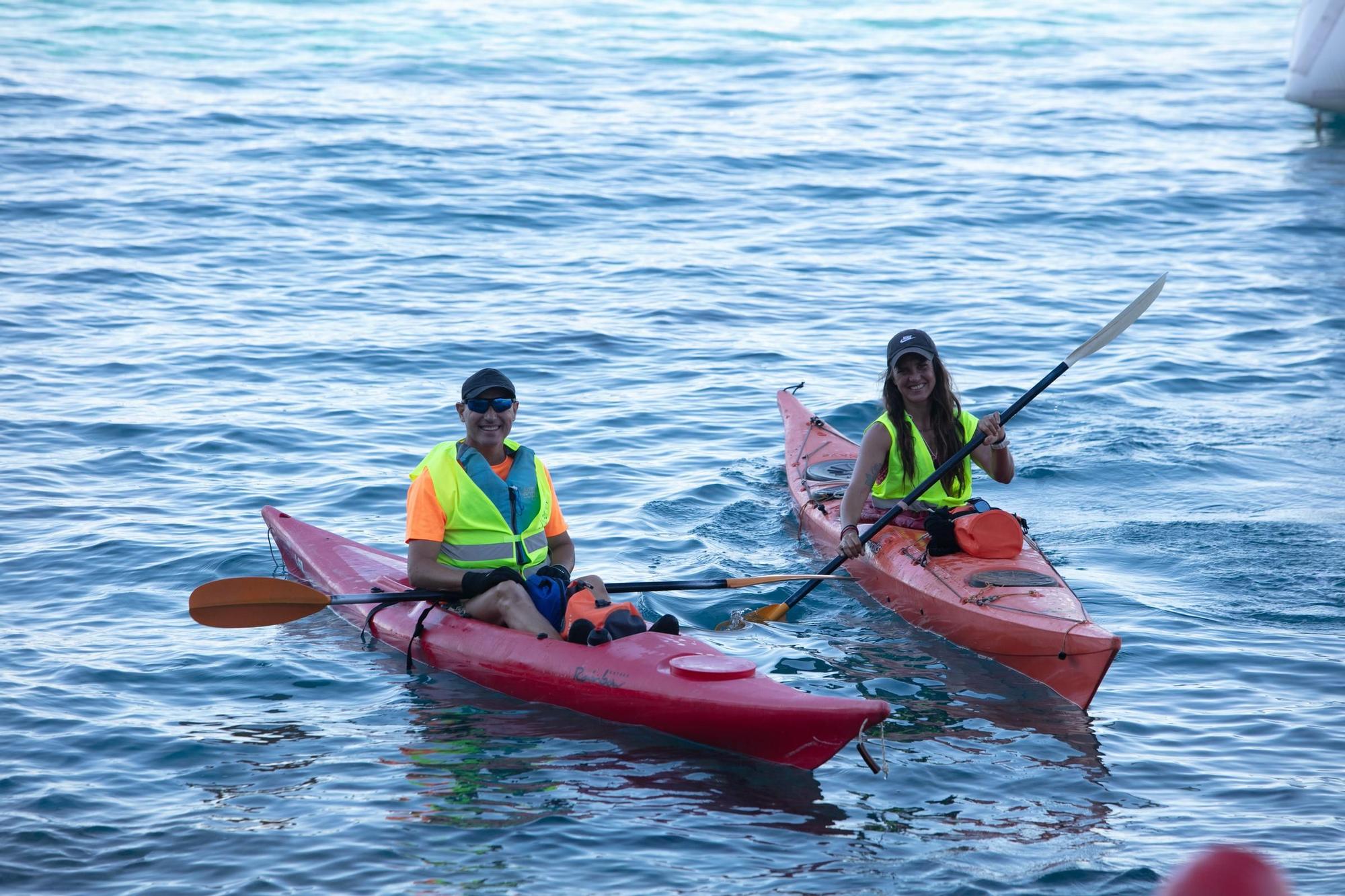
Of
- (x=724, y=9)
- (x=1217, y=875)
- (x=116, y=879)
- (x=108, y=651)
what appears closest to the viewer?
(x=1217, y=875)

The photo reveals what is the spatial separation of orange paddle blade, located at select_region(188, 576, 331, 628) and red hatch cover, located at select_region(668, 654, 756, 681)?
1536mm

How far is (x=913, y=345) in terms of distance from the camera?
5984mm

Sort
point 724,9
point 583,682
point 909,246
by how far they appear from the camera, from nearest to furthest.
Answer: point 583,682 → point 909,246 → point 724,9

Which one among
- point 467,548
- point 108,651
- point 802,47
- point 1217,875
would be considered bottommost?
point 108,651

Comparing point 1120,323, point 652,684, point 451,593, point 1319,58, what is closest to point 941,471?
point 1120,323

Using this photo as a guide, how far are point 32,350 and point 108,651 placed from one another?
15.5ft

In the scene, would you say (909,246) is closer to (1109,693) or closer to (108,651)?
(1109,693)

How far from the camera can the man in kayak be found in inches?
215

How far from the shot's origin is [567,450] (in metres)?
8.64

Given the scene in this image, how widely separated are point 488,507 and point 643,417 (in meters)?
3.78

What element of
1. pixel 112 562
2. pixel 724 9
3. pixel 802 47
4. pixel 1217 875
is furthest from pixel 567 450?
pixel 724 9

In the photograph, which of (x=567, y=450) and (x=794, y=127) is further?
(x=794, y=127)

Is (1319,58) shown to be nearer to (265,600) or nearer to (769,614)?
(769,614)

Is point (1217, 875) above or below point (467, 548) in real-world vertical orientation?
above
